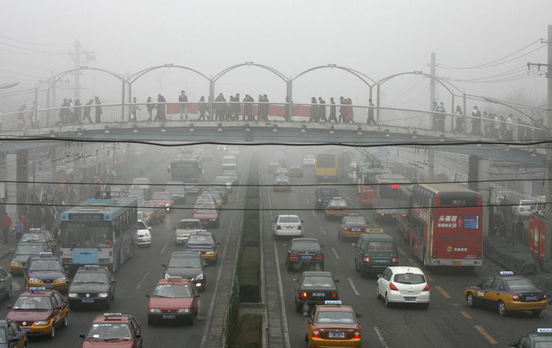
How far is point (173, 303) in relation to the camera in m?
21.4

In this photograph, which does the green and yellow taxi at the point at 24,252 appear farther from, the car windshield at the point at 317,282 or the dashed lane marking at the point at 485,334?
the dashed lane marking at the point at 485,334

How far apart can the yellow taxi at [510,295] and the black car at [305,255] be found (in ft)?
25.8

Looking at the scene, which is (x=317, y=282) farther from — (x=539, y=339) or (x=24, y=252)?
(x=24, y=252)

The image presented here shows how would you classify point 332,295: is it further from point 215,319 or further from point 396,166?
point 396,166

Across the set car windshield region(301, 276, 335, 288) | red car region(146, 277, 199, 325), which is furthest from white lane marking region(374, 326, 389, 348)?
red car region(146, 277, 199, 325)

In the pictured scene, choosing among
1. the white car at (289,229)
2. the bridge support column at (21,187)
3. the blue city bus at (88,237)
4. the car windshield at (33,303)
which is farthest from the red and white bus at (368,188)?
the car windshield at (33,303)

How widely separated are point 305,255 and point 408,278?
7390 mm

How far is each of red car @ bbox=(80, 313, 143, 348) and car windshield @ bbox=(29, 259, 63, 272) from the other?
33.5ft

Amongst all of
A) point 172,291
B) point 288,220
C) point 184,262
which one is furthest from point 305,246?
point 172,291

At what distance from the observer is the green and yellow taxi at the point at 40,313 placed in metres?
19.1

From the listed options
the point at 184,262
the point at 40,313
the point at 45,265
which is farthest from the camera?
the point at 184,262

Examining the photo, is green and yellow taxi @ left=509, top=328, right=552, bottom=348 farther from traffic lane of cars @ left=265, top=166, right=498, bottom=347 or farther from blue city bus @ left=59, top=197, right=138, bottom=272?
blue city bus @ left=59, top=197, right=138, bottom=272

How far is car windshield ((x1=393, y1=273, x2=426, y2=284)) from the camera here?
24047 mm

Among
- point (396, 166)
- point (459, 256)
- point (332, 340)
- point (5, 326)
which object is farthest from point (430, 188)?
point (396, 166)
